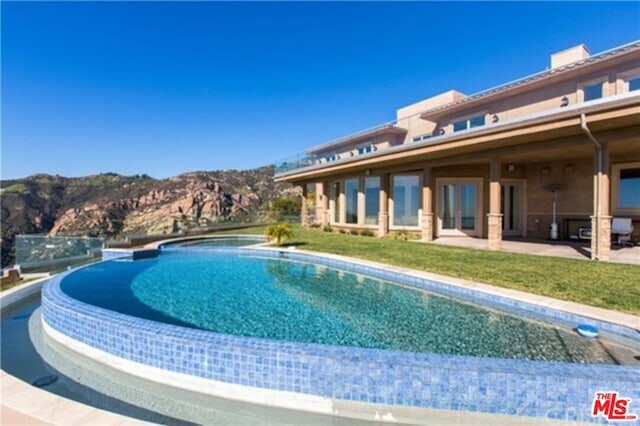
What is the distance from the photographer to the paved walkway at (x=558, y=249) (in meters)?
10.5

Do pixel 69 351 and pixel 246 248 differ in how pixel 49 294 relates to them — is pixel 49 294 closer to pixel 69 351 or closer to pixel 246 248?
pixel 69 351

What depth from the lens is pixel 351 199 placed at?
21094 millimetres

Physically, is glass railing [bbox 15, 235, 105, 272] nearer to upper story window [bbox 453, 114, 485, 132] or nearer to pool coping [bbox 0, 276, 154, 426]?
pool coping [bbox 0, 276, 154, 426]

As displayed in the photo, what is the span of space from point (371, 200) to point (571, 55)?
40.5ft

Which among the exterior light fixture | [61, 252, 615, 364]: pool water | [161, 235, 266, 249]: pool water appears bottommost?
[61, 252, 615, 364]: pool water

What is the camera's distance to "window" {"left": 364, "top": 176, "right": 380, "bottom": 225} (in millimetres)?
18953

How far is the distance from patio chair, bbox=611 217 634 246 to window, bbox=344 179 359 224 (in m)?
12.6

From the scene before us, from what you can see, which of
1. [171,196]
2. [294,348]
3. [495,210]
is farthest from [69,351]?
[171,196]

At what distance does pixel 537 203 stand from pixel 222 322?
16.7 metres

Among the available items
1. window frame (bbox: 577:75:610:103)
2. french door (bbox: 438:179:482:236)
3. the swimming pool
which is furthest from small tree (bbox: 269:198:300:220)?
the swimming pool

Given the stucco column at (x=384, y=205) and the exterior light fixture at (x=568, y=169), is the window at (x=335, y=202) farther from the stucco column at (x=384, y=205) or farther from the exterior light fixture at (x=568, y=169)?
the exterior light fixture at (x=568, y=169)

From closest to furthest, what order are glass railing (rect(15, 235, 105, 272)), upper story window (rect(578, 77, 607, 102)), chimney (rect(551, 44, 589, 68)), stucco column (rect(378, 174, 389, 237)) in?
1. glass railing (rect(15, 235, 105, 272))
2. upper story window (rect(578, 77, 607, 102))
3. chimney (rect(551, 44, 589, 68))
4. stucco column (rect(378, 174, 389, 237))

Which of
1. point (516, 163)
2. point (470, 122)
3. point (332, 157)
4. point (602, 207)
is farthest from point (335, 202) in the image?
point (602, 207)

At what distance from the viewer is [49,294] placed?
5.87 metres
